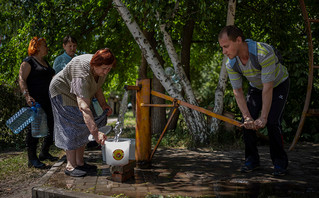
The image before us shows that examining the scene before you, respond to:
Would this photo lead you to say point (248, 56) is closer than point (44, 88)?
Yes

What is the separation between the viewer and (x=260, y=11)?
801 centimetres

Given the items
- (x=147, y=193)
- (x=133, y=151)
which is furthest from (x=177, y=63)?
(x=147, y=193)

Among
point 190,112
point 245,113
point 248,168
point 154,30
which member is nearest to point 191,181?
point 248,168

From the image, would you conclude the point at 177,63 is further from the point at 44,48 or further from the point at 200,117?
the point at 44,48

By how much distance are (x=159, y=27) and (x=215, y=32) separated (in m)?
3.21

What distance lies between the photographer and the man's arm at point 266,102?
3729 millimetres

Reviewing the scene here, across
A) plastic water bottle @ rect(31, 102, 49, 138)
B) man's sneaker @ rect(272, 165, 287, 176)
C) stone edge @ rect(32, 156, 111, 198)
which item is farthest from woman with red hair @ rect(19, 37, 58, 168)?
man's sneaker @ rect(272, 165, 287, 176)

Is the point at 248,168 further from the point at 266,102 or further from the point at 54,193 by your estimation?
the point at 54,193

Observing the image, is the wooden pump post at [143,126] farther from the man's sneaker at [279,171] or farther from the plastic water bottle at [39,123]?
the man's sneaker at [279,171]

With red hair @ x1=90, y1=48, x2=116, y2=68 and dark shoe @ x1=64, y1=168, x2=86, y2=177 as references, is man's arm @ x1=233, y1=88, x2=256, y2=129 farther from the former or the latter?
dark shoe @ x1=64, y1=168, x2=86, y2=177

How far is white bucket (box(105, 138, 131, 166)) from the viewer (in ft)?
12.8

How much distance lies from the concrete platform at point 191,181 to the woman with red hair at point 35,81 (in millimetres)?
500

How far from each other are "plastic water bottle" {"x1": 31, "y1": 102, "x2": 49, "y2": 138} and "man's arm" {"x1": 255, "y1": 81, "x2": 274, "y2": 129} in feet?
9.95

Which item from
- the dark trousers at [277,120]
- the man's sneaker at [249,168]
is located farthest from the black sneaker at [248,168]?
the dark trousers at [277,120]
